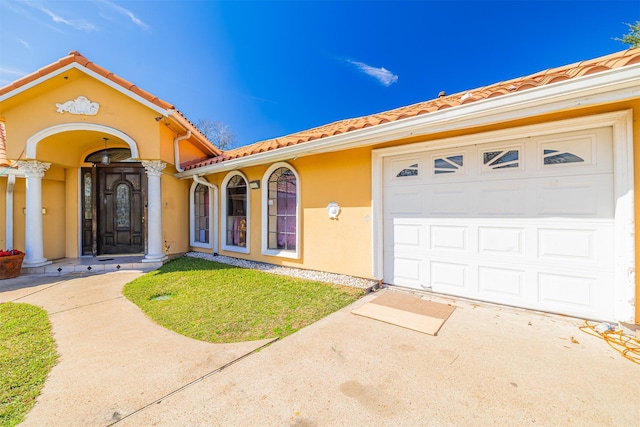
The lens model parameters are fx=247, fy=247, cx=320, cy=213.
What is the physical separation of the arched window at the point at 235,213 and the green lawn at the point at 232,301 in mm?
1755

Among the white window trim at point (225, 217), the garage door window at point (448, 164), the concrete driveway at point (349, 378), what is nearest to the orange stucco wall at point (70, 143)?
the white window trim at point (225, 217)

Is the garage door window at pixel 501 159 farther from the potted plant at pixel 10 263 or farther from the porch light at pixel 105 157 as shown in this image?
the potted plant at pixel 10 263

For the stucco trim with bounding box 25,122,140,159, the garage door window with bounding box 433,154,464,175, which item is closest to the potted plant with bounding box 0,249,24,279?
the stucco trim with bounding box 25,122,140,159

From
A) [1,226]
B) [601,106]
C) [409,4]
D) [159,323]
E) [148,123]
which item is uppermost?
[409,4]

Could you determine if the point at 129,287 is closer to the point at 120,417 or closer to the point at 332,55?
the point at 120,417

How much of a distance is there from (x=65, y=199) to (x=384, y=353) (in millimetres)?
10829

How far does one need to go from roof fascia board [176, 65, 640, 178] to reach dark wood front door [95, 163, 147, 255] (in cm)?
695

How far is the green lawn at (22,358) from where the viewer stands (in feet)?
6.69

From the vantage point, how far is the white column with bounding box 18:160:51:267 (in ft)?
22.2

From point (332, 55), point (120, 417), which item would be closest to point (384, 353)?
point (120, 417)

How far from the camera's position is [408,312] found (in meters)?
3.89

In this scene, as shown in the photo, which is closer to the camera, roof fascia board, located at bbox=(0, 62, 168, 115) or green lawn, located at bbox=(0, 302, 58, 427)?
green lawn, located at bbox=(0, 302, 58, 427)

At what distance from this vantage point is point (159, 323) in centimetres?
365

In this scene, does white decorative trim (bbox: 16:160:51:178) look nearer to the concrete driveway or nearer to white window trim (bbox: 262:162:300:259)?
the concrete driveway
